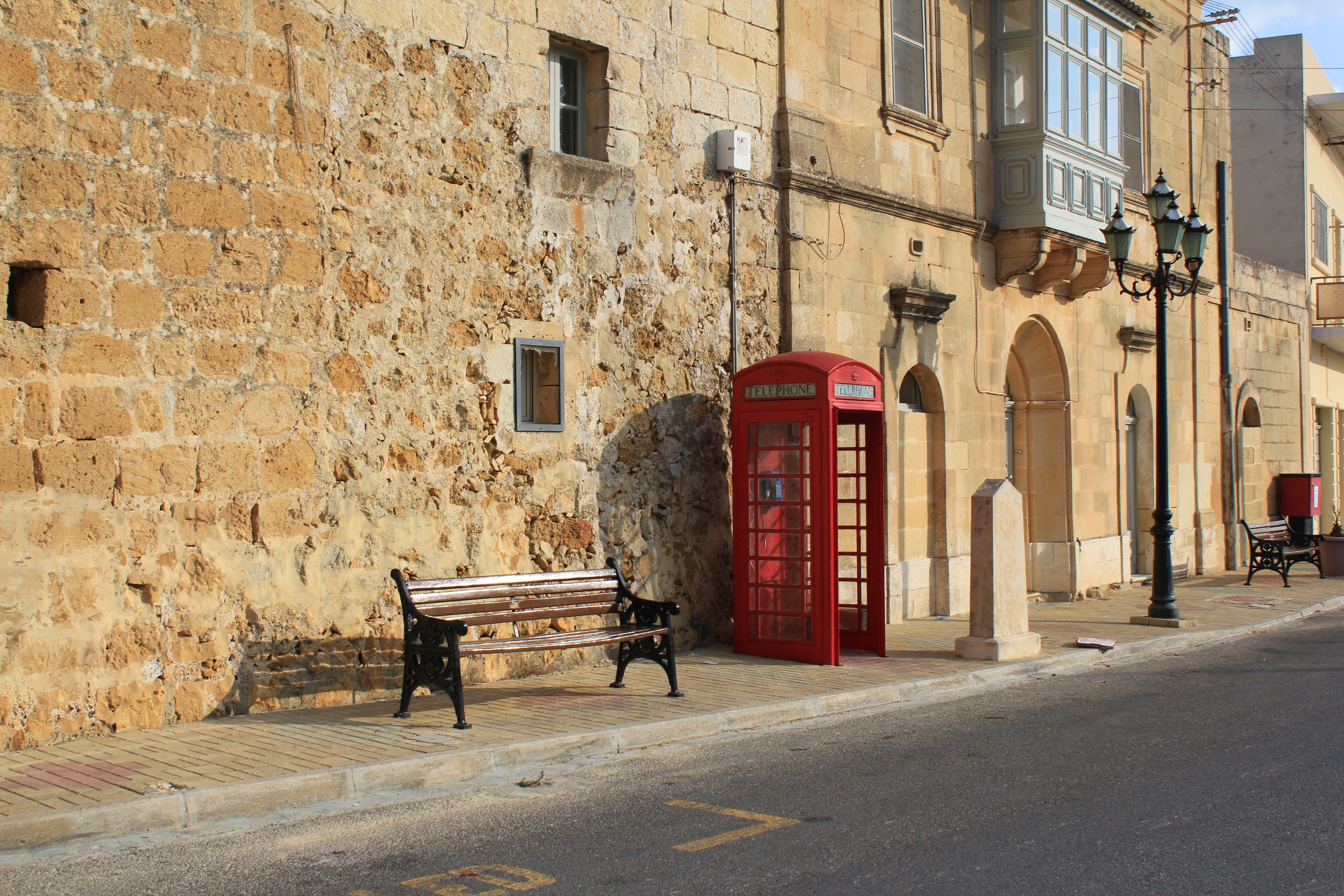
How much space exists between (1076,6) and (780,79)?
5.90m

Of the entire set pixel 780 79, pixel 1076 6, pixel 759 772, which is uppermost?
pixel 1076 6

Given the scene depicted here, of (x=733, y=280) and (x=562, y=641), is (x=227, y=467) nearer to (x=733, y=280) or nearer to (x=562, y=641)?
(x=562, y=641)

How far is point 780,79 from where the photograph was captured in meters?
12.1

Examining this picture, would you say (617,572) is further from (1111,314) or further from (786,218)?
(1111,314)

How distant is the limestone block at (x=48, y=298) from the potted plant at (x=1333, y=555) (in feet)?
58.7

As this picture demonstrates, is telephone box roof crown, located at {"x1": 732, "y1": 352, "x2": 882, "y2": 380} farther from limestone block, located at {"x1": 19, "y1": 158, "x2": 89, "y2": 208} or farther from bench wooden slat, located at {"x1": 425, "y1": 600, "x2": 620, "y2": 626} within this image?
limestone block, located at {"x1": 19, "y1": 158, "x2": 89, "y2": 208}

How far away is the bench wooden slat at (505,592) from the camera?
26.3 ft

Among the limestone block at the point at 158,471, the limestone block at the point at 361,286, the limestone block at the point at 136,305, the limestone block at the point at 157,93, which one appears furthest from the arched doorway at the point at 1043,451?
the limestone block at the point at 136,305

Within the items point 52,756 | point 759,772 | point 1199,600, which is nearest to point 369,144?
point 52,756

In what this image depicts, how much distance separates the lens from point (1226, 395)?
20.7 metres

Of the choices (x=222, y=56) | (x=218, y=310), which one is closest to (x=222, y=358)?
(x=218, y=310)

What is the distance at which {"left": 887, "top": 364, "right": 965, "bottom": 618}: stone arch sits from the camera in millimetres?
13312

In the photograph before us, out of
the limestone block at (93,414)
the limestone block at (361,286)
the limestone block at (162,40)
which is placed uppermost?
the limestone block at (162,40)

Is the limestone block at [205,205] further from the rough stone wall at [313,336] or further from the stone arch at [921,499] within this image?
the stone arch at [921,499]
